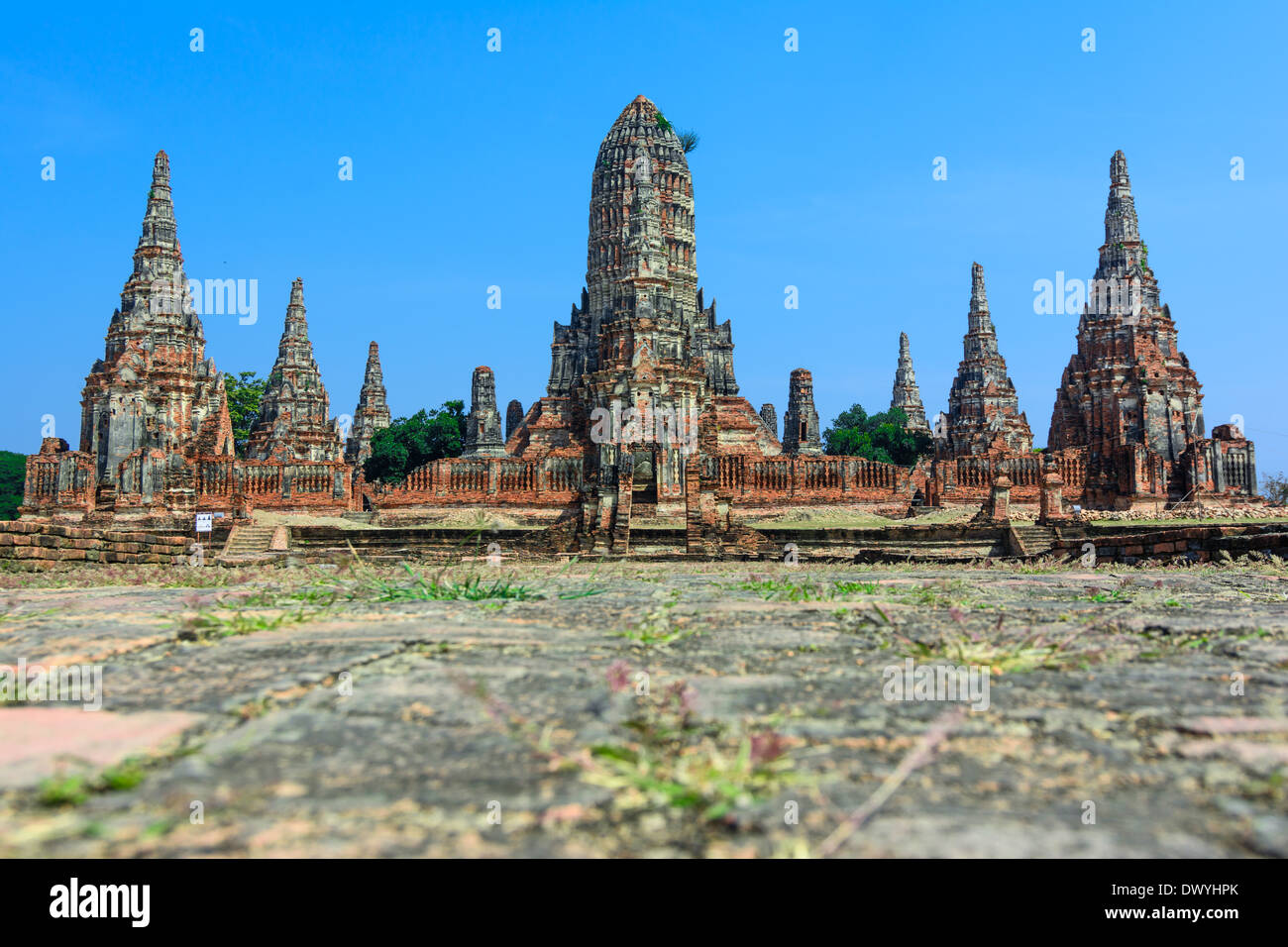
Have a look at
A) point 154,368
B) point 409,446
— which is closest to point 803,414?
point 409,446

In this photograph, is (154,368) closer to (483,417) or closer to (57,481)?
(57,481)

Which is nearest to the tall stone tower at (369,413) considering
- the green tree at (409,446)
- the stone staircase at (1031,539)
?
the green tree at (409,446)

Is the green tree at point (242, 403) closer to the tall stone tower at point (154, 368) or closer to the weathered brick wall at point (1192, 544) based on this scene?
the tall stone tower at point (154, 368)

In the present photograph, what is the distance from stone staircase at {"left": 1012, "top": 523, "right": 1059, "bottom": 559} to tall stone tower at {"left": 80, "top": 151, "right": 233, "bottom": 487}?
70.4 ft

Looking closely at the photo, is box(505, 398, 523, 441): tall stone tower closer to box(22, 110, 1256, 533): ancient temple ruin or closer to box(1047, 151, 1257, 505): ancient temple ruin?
box(22, 110, 1256, 533): ancient temple ruin

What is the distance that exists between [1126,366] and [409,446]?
90.1 ft

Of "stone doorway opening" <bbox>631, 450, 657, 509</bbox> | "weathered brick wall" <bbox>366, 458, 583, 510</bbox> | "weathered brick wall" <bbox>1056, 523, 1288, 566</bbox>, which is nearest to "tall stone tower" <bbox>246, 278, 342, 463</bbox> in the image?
"weathered brick wall" <bbox>366, 458, 583, 510</bbox>

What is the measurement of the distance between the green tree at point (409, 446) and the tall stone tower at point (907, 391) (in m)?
25.8

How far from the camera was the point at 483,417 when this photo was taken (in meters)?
32.2

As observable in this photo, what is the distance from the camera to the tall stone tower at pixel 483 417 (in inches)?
1257
